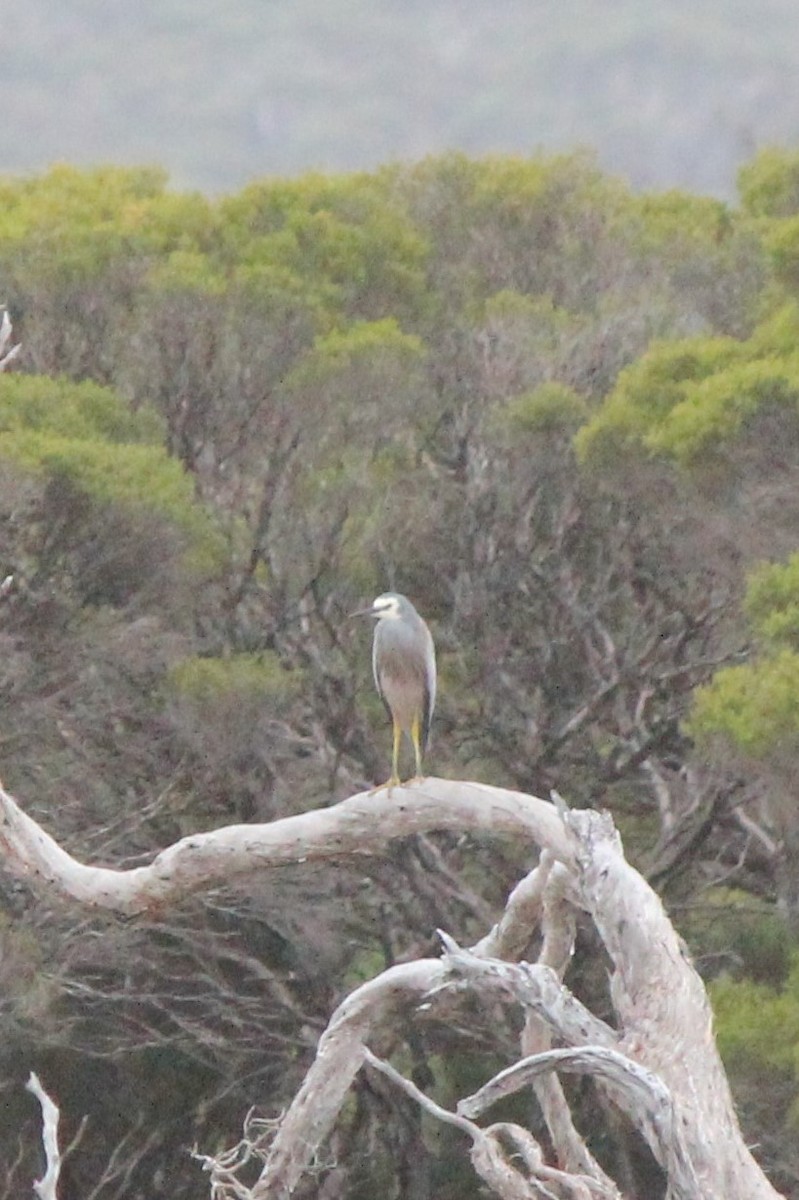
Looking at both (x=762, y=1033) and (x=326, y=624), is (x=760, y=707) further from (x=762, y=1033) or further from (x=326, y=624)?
(x=326, y=624)

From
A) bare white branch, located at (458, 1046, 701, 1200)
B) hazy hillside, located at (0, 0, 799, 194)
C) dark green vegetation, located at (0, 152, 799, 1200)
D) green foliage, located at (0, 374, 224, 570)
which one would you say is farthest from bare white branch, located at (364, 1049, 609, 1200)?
hazy hillside, located at (0, 0, 799, 194)

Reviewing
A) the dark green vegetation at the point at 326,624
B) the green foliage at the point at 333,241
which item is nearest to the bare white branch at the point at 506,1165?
the dark green vegetation at the point at 326,624

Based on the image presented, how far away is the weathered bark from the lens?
3.51 metres

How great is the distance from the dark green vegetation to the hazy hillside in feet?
93.0

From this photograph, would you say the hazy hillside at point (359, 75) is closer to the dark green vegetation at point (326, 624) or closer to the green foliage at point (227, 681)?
the dark green vegetation at point (326, 624)

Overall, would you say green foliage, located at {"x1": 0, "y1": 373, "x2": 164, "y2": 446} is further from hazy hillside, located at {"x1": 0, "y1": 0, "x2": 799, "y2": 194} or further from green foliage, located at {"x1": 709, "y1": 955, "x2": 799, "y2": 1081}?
hazy hillside, located at {"x1": 0, "y1": 0, "x2": 799, "y2": 194}

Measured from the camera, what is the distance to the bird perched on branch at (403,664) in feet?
23.1

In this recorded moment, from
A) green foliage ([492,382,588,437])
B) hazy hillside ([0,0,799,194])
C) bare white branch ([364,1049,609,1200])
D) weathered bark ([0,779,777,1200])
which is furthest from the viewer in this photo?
hazy hillside ([0,0,799,194])

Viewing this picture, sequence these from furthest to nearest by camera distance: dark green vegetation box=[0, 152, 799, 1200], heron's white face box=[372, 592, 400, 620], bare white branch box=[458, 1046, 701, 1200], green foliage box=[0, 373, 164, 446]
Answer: green foliage box=[0, 373, 164, 446]
dark green vegetation box=[0, 152, 799, 1200]
heron's white face box=[372, 592, 400, 620]
bare white branch box=[458, 1046, 701, 1200]

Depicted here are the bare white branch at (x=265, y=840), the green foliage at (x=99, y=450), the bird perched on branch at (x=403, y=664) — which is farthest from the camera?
the green foliage at (x=99, y=450)

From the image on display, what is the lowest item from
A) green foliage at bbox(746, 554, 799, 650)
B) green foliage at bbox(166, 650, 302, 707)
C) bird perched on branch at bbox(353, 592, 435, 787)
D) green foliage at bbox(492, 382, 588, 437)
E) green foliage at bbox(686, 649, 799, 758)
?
green foliage at bbox(166, 650, 302, 707)

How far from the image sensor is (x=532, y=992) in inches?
142

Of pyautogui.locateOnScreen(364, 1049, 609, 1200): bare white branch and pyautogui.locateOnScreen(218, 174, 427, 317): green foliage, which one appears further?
pyautogui.locateOnScreen(218, 174, 427, 317): green foliage

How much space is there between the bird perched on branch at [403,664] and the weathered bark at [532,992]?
2.14 meters
